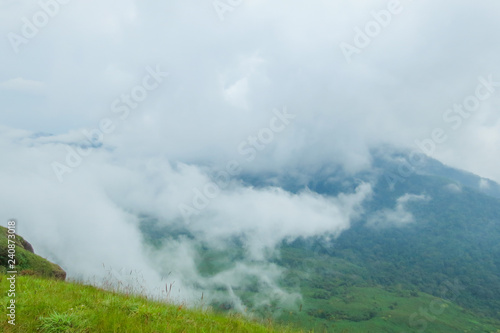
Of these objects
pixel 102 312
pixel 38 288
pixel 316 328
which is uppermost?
pixel 38 288

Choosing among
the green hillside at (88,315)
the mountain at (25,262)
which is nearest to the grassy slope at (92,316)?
the green hillside at (88,315)

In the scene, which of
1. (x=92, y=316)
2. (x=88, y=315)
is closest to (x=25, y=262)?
(x=88, y=315)

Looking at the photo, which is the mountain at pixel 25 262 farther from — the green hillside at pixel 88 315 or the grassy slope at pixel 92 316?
the grassy slope at pixel 92 316

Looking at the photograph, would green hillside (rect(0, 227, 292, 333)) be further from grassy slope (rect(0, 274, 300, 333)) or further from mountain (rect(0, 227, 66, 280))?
mountain (rect(0, 227, 66, 280))

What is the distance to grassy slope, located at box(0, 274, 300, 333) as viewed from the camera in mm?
6285

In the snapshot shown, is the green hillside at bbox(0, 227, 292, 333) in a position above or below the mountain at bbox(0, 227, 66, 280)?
below

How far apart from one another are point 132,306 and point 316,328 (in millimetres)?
7457

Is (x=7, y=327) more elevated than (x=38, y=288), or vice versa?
(x=38, y=288)

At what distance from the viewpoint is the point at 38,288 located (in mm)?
9000

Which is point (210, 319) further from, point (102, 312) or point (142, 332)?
point (102, 312)

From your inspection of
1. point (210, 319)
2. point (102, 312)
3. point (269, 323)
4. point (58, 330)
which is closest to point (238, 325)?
point (210, 319)

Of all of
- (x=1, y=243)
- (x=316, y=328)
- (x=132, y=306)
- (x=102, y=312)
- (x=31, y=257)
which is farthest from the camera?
(x=31, y=257)

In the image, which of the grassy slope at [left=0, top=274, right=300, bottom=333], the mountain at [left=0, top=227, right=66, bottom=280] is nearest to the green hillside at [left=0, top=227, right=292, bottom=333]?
the grassy slope at [left=0, top=274, right=300, bottom=333]

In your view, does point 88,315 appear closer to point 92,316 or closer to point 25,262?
point 92,316
